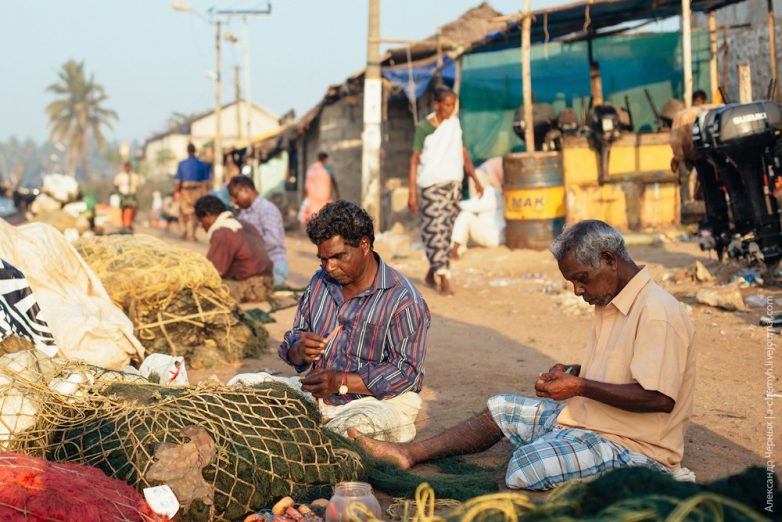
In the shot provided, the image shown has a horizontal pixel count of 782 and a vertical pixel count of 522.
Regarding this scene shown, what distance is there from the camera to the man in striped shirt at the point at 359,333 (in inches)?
171

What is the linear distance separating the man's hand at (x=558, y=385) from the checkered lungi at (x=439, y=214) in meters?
6.17

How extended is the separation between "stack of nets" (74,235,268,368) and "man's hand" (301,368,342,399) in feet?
9.32

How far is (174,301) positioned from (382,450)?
3.45 metres

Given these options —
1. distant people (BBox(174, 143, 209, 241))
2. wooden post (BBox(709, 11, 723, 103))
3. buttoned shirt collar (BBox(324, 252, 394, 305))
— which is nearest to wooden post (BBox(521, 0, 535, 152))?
wooden post (BBox(709, 11, 723, 103))

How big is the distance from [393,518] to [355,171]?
19.9m

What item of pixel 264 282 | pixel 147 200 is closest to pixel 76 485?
pixel 264 282

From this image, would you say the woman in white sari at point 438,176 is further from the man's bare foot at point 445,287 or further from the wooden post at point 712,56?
the wooden post at point 712,56

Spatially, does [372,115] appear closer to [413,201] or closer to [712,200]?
[413,201]

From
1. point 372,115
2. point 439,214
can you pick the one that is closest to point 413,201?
point 439,214

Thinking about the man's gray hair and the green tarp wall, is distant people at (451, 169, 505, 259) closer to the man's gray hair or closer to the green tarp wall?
Answer: the green tarp wall

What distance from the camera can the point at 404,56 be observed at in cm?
1909

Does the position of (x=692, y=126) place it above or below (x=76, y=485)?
above

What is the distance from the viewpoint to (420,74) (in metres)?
17.4

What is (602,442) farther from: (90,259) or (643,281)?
(90,259)
